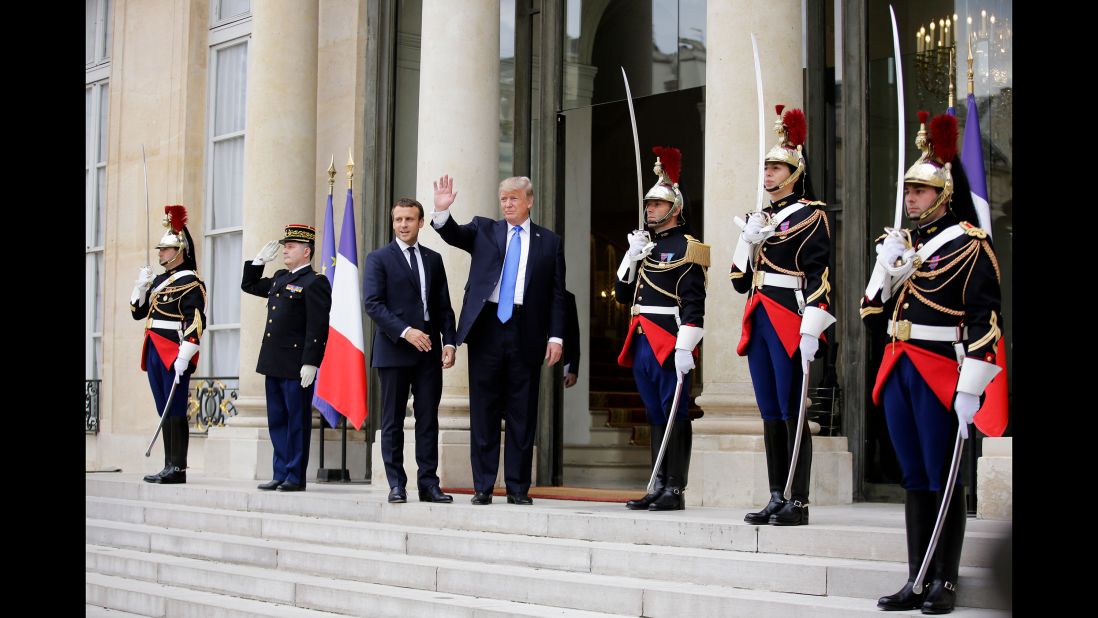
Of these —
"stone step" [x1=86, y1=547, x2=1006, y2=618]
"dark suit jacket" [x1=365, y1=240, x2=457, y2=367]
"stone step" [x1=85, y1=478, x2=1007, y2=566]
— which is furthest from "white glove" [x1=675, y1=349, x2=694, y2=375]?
"dark suit jacket" [x1=365, y1=240, x2=457, y2=367]

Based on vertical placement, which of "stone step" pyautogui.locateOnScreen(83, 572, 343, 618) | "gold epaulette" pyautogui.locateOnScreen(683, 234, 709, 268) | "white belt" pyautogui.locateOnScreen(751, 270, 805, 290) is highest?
"gold epaulette" pyautogui.locateOnScreen(683, 234, 709, 268)

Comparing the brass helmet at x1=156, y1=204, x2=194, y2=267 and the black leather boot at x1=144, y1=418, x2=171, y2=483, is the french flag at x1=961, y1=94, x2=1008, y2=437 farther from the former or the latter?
the black leather boot at x1=144, y1=418, x2=171, y2=483

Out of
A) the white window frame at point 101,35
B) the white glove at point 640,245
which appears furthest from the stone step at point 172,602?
the white window frame at point 101,35

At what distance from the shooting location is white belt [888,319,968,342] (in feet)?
17.0

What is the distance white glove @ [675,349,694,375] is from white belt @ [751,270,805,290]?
2.75 ft

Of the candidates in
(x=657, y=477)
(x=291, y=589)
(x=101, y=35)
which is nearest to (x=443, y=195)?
(x=657, y=477)

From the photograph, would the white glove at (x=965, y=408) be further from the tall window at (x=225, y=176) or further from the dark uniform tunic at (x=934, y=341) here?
the tall window at (x=225, y=176)

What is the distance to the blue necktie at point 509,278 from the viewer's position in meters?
8.12
